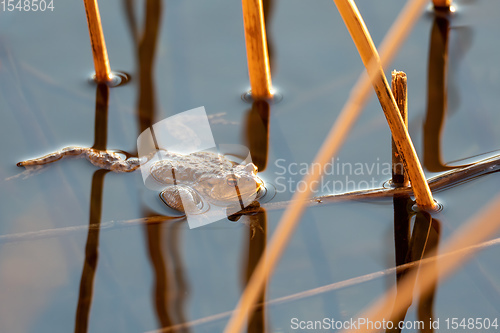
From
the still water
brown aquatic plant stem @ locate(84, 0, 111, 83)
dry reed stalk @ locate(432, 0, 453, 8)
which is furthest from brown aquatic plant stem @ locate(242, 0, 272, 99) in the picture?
dry reed stalk @ locate(432, 0, 453, 8)

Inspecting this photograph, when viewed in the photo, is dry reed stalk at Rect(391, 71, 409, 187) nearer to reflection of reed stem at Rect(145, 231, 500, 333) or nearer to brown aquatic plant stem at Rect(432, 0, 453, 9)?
reflection of reed stem at Rect(145, 231, 500, 333)

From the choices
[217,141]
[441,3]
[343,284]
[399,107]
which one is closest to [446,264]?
[343,284]

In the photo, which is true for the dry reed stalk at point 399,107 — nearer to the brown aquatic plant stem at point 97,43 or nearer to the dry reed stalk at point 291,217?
the dry reed stalk at point 291,217

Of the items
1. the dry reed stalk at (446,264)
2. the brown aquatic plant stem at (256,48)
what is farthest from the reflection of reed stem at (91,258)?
the dry reed stalk at (446,264)

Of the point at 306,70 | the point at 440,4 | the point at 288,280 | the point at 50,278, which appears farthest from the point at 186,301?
the point at 440,4

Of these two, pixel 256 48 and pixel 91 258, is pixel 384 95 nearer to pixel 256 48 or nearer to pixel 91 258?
pixel 256 48

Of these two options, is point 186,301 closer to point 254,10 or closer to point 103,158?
point 103,158
